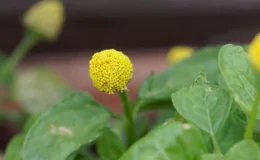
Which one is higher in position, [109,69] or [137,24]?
[109,69]

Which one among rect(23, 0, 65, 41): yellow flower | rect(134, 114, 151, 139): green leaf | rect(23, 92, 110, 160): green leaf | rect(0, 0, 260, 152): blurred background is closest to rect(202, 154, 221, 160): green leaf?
rect(23, 92, 110, 160): green leaf

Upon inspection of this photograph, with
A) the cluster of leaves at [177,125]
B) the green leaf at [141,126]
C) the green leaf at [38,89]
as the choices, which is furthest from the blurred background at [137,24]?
the cluster of leaves at [177,125]

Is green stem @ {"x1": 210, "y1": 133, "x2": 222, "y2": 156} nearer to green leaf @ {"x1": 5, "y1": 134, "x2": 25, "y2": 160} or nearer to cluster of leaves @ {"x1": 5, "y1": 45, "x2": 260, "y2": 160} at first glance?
cluster of leaves @ {"x1": 5, "y1": 45, "x2": 260, "y2": 160}

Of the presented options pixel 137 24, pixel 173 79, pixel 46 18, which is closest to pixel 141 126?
pixel 173 79

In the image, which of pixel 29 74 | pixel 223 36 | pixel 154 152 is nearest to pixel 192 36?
A: pixel 223 36

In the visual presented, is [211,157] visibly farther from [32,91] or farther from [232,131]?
[32,91]

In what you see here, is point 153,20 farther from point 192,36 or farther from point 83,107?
point 83,107
